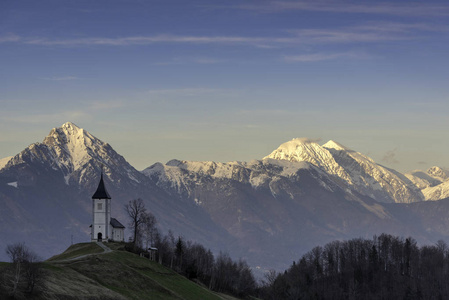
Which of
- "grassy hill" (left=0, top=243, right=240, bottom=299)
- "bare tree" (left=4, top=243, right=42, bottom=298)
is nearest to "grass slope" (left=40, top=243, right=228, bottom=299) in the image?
"grassy hill" (left=0, top=243, right=240, bottom=299)

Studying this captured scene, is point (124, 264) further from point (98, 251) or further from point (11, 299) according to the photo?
point (11, 299)

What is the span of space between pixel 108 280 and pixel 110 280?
50 centimetres

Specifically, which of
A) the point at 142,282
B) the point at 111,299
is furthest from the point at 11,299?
the point at 142,282

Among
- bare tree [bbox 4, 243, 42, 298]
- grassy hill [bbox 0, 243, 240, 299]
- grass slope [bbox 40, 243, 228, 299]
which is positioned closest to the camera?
bare tree [bbox 4, 243, 42, 298]

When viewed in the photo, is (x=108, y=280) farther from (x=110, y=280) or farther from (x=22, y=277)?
(x=22, y=277)

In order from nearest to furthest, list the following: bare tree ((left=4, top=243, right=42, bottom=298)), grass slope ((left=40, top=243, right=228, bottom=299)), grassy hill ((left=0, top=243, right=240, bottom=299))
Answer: bare tree ((left=4, top=243, right=42, bottom=298)), grassy hill ((left=0, top=243, right=240, bottom=299)), grass slope ((left=40, top=243, right=228, bottom=299))

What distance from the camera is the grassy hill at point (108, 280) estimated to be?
143m

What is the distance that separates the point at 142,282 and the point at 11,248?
3078 cm

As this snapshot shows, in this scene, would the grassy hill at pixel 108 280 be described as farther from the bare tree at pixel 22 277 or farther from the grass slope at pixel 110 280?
the bare tree at pixel 22 277

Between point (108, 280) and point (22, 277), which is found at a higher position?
point (108, 280)

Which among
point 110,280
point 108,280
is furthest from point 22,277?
point 110,280

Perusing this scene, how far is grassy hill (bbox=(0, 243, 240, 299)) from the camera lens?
143m

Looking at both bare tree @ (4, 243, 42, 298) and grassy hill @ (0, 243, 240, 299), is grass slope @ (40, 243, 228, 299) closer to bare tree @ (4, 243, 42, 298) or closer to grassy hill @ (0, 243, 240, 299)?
grassy hill @ (0, 243, 240, 299)

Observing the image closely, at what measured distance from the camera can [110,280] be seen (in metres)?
168
